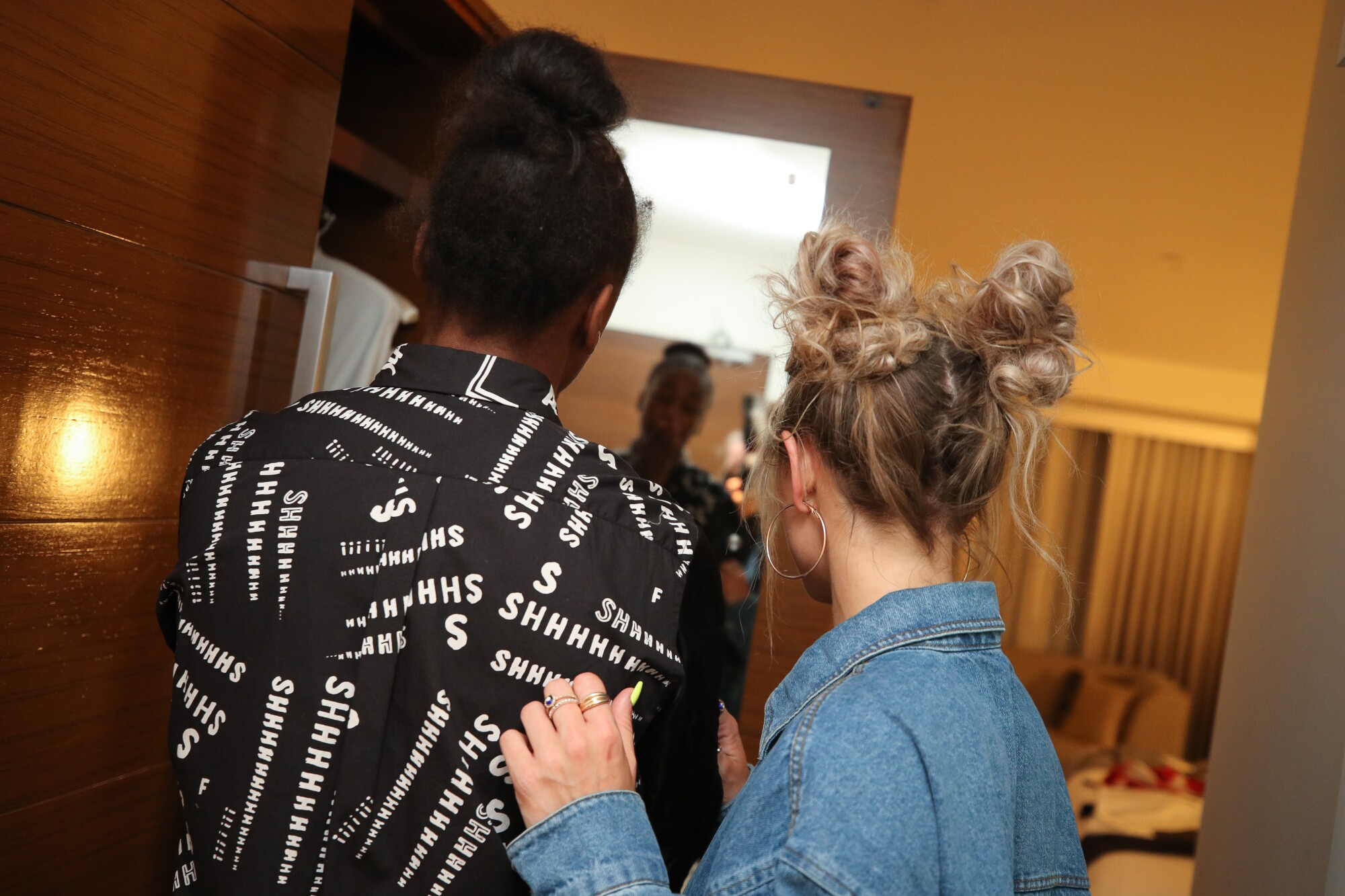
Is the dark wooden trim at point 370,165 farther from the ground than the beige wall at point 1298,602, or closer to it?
farther from the ground

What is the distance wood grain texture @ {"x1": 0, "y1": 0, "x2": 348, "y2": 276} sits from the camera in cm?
88

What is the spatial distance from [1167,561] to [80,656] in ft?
17.9

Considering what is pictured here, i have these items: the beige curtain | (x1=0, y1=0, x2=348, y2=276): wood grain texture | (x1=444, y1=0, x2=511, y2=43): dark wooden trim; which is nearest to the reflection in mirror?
(x1=444, y1=0, x2=511, y2=43): dark wooden trim

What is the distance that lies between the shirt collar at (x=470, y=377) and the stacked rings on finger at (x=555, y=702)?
23 centimetres

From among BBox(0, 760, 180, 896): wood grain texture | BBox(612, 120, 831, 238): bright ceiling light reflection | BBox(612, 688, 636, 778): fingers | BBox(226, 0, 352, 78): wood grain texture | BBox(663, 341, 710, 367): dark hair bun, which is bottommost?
BBox(0, 760, 180, 896): wood grain texture

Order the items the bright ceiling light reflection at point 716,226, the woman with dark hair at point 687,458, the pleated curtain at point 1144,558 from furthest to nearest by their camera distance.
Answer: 1. the pleated curtain at point 1144,558
2. the woman with dark hair at point 687,458
3. the bright ceiling light reflection at point 716,226

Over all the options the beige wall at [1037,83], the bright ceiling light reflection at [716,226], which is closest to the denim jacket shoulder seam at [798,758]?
the bright ceiling light reflection at [716,226]

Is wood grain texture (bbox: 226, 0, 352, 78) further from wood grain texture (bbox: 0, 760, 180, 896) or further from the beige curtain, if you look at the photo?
the beige curtain

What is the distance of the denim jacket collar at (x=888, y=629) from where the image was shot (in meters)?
0.77

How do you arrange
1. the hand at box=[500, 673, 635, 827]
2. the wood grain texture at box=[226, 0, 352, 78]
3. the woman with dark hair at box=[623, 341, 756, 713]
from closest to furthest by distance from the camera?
the hand at box=[500, 673, 635, 827]
the wood grain texture at box=[226, 0, 352, 78]
the woman with dark hair at box=[623, 341, 756, 713]

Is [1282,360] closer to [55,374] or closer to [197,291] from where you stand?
[197,291]

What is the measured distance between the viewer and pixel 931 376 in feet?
2.68

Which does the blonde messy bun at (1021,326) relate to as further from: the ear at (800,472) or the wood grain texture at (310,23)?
the wood grain texture at (310,23)

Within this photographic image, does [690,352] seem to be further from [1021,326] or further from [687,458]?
[1021,326]
